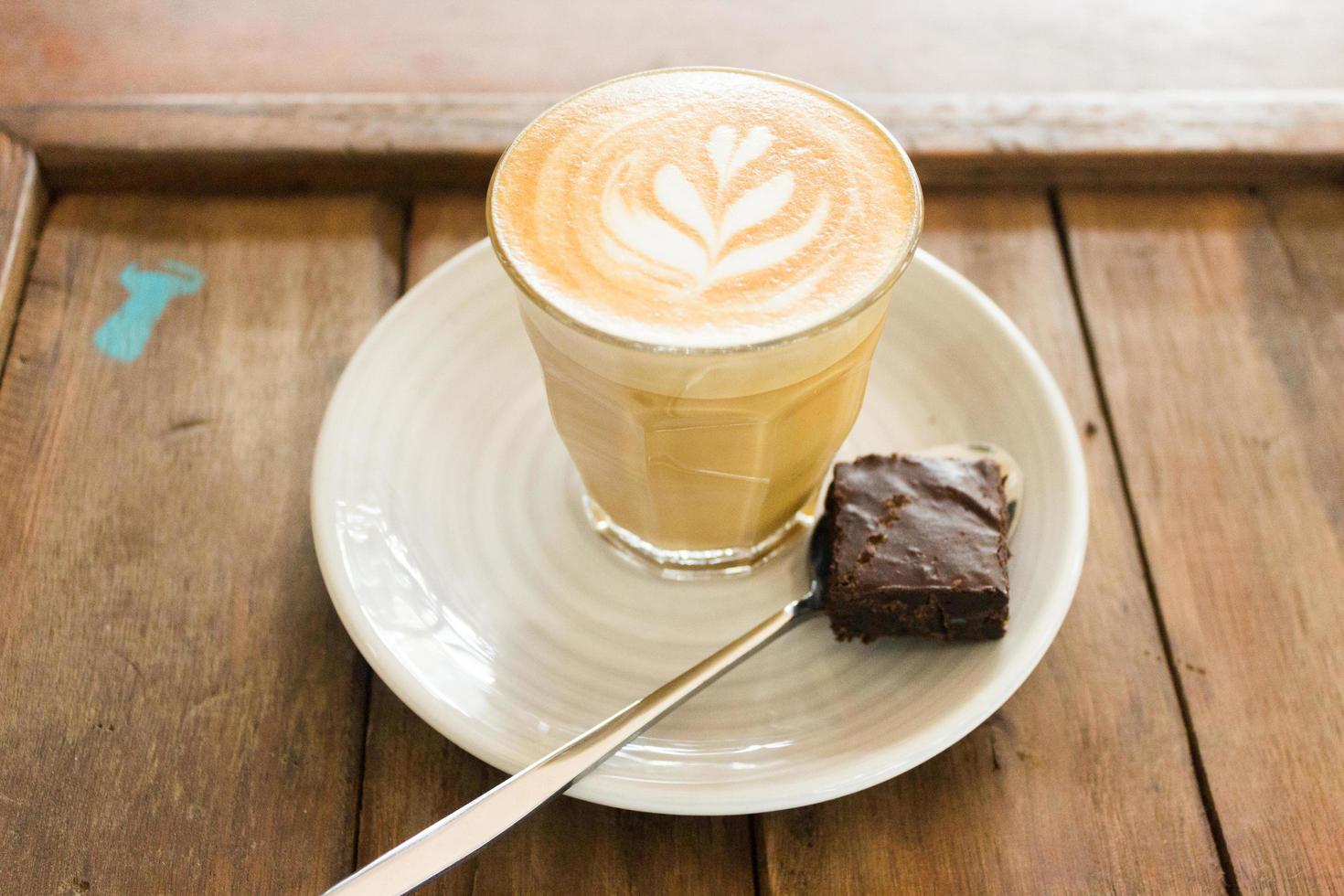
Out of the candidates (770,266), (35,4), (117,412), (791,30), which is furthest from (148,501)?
(791,30)

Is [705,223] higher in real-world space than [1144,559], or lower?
higher

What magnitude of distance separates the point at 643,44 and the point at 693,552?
2.97 ft

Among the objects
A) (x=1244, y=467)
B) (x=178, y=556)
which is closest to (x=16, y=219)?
(x=178, y=556)

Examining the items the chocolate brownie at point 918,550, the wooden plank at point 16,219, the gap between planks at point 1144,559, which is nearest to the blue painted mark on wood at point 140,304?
the wooden plank at point 16,219

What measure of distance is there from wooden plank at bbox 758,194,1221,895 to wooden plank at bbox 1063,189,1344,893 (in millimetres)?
38

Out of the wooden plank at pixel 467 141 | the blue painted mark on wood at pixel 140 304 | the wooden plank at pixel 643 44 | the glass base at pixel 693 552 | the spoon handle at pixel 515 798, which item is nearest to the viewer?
the spoon handle at pixel 515 798

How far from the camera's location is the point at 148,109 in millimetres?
1532

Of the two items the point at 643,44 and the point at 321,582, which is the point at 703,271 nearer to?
the point at 321,582

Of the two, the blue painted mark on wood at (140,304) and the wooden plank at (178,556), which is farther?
the blue painted mark on wood at (140,304)

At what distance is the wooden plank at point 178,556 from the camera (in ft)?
3.17

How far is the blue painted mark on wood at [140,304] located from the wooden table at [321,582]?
15 mm

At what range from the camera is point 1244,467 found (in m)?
1.24

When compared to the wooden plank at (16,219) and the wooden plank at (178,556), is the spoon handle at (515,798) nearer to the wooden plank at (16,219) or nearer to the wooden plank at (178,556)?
the wooden plank at (178,556)

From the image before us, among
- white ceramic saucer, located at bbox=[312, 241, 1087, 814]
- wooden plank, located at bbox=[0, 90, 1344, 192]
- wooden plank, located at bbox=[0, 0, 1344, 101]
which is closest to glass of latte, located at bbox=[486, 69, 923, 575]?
white ceramic saucer, located at bbox=[312, 241, 1087, 814]
